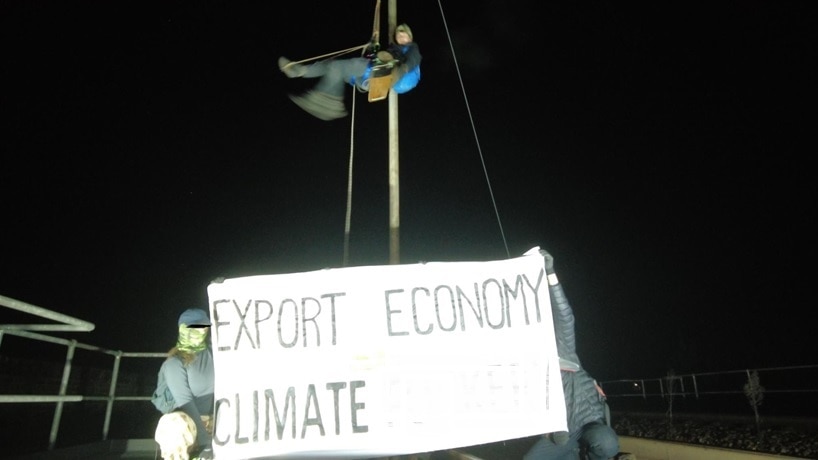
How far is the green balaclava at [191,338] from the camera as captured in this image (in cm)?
337

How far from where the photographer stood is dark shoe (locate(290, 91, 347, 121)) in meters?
5.00

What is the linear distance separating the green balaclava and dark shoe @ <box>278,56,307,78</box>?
7.54 ft

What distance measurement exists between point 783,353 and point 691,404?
5.95 metres

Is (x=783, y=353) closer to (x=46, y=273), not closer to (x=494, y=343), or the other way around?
(x=494, y=343)

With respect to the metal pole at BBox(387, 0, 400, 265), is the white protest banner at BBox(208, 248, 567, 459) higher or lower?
lower

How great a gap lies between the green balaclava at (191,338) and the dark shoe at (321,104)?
7.91ft

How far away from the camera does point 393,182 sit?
167 inches

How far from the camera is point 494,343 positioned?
3264 millimetres

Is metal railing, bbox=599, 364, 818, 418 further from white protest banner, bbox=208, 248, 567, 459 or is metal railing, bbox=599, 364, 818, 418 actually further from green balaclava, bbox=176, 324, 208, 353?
green balaclava, bbox=176, 324, 208, 353

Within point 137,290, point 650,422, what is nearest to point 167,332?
point 137,290

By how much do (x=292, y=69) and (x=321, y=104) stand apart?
0.45 meters

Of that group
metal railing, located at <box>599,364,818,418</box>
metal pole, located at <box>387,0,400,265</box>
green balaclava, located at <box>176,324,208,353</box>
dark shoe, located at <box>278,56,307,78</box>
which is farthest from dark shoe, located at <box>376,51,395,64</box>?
metal railing, located at <box>599,364,818,418</box>

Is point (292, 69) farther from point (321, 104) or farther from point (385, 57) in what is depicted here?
point (385, 57)

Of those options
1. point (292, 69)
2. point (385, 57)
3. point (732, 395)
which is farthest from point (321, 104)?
point (732, 395)
